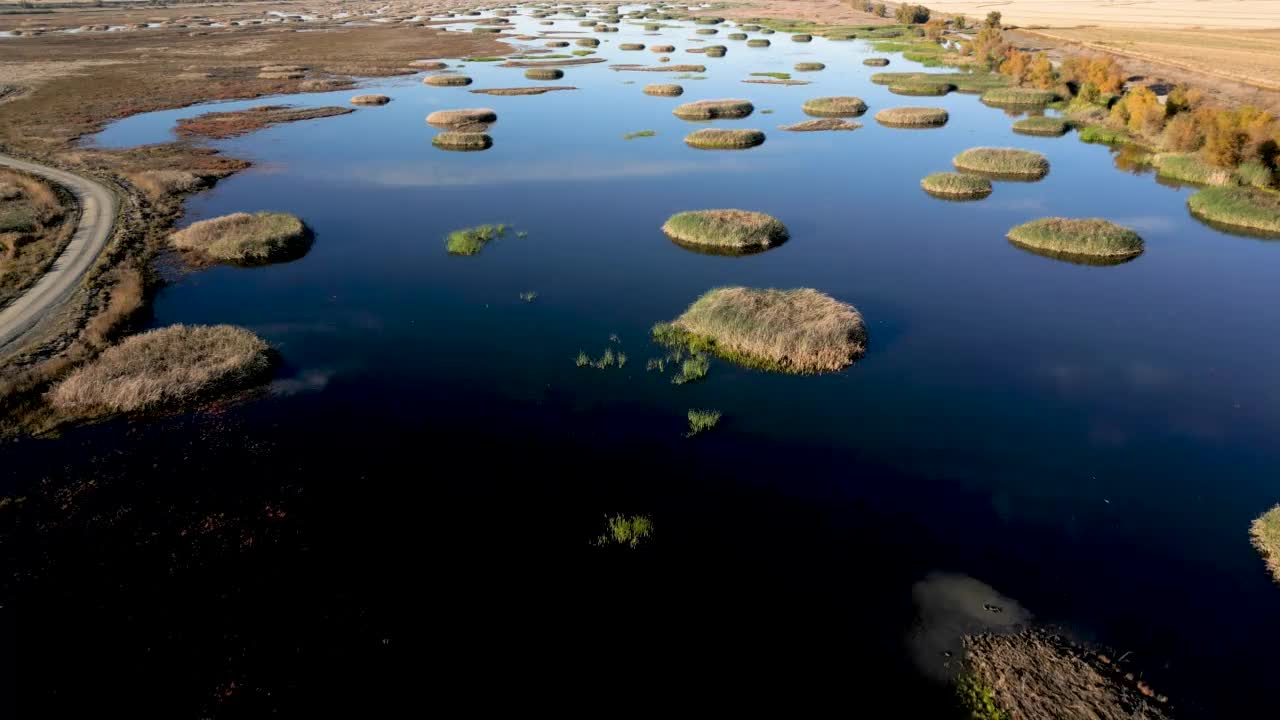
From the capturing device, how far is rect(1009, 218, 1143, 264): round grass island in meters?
41.7

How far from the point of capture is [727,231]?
43.7 metres

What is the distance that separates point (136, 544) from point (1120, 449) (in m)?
33.4

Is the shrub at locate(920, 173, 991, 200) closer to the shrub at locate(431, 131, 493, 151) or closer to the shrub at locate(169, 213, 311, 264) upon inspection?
the shrub at locate(431, 131, 493, 151)

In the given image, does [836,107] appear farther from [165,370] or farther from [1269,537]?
[165,370]

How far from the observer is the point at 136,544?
67.4 ft

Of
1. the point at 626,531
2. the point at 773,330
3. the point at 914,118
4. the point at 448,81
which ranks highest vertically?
the point at 448,81

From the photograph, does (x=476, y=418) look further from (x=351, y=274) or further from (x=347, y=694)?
(x=351, y=274)

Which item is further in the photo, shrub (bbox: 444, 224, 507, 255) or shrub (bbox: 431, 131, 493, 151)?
shrub (bbox: 431, 131, 493, 151)

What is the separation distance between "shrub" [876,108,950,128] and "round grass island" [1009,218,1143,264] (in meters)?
34.8

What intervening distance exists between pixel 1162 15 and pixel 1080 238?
179 meters

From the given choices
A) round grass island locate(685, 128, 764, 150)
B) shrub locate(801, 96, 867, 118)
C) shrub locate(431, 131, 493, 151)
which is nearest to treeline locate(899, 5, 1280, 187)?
shrub locate(801, 96, 867, 118)

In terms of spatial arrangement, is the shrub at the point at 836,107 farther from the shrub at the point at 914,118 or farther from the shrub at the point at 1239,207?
the shrub at the point at 1239,207

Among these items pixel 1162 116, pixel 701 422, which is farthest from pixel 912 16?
pixel 701 422

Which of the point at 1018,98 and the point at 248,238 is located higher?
the point at 1018,98
